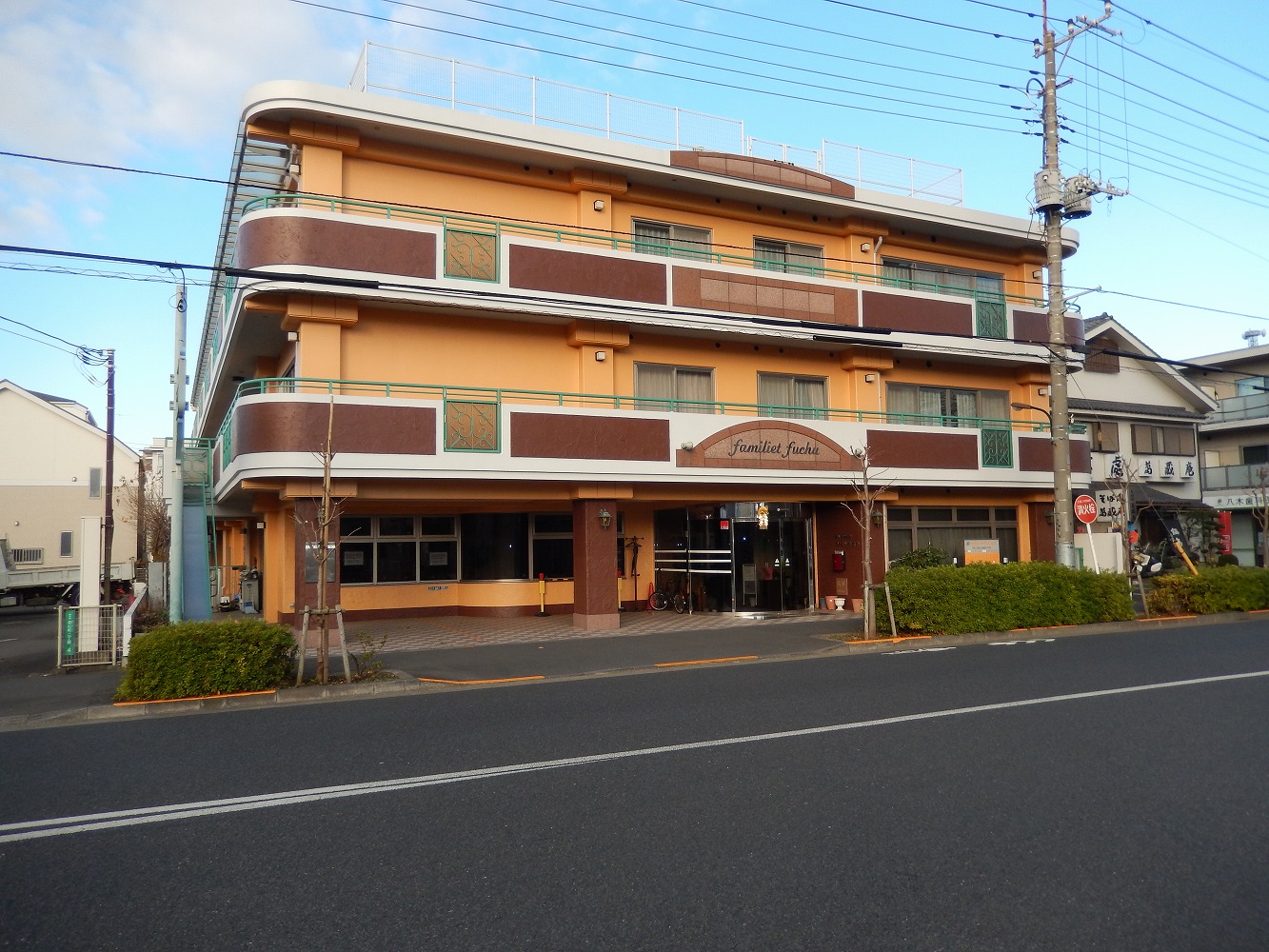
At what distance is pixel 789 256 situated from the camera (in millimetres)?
23453

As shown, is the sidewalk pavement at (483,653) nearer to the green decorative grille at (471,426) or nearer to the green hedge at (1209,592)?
the green decorative grille at (471,426)

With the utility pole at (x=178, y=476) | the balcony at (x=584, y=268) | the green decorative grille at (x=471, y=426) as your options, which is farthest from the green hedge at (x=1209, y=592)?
the utility pole at (x=178, y=476)

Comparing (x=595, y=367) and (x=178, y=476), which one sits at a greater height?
(x=595, y=367)

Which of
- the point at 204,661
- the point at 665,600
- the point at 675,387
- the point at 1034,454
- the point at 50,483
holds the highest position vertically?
the point at 50,483

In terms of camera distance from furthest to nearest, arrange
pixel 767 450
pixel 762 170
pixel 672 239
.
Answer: pixel 762 170 < pixel 672 239 < pixel 767 450

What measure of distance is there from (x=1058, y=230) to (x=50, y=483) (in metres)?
48.7

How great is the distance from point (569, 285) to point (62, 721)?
38.2 feet

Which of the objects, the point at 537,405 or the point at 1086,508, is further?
the point at 1086,508

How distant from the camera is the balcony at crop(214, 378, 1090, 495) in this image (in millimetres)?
16594

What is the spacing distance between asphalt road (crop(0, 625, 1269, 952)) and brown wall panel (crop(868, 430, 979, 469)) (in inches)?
469

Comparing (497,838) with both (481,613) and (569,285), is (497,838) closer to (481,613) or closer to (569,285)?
(569,285)

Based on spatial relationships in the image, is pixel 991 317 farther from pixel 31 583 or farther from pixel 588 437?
pixel 31 583

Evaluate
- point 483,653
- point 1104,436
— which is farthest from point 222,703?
point 1104,436

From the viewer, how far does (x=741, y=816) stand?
6.22 meters
